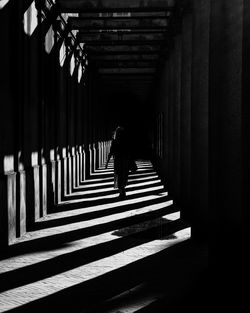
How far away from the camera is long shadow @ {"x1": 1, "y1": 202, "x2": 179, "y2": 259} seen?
25.8 ft

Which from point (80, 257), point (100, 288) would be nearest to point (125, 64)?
point (80, 257)

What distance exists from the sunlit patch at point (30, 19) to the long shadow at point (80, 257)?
4513mm

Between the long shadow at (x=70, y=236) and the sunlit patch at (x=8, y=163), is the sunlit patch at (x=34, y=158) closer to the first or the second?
the sunlit patch at (x=8, y=163)

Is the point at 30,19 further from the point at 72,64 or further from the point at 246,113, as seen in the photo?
the point at 72,64

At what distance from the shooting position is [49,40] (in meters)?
12.9

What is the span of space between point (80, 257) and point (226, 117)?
283 centimetres

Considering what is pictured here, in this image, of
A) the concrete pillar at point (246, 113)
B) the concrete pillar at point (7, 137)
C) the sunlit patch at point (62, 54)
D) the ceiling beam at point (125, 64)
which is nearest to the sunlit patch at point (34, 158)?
the concrete pillar at point (7, 137)

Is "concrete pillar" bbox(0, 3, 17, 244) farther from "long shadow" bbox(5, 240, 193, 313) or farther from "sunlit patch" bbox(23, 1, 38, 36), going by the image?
"long shadow" bbox(5, 240, 193, 313)

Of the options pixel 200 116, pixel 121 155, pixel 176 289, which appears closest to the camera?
pixel 176 289

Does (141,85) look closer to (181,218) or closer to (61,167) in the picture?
(61,167)

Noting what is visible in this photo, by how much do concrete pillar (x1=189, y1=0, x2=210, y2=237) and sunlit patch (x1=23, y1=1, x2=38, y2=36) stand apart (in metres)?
3.37

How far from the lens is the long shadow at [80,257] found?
6.15 meters

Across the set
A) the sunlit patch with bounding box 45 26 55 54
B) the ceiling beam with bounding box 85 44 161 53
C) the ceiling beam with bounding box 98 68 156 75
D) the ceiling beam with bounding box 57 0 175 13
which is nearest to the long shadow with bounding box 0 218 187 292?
the sunlit patch with bounding box 45 26 55 54

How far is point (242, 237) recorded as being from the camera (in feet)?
20.2
